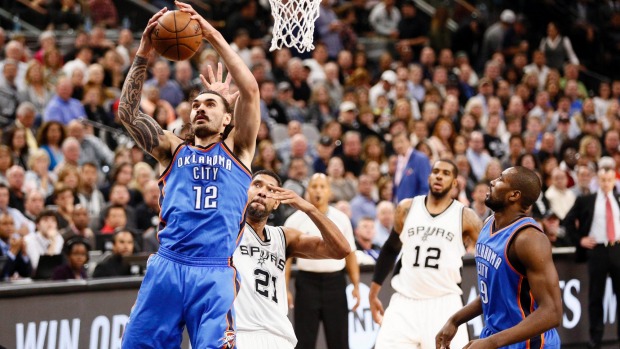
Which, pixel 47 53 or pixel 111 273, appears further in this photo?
pixel 47 53

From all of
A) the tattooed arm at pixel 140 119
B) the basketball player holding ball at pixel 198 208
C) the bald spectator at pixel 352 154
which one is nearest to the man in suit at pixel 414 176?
the bald spectator at pixel 352 154

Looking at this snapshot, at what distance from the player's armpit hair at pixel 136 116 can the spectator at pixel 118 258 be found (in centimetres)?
392

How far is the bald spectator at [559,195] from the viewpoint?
1371 cm

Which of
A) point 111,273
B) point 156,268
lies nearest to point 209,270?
point 156,268

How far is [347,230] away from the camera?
9.38m

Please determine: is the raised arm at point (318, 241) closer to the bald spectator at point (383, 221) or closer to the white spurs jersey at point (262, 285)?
the white spurs jersey at point (262, 285)

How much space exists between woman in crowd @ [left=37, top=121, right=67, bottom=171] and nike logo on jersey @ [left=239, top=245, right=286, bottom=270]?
5648 mm

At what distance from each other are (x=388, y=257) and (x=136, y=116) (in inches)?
127

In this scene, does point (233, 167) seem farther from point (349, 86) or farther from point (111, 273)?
point (349, 86)

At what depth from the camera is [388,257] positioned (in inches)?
340

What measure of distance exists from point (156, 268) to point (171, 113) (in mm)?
7391

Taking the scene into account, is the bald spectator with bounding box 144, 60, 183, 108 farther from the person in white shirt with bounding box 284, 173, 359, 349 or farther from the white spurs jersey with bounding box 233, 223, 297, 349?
the white spurs jersey with bounding box 233, 223, 297, 349

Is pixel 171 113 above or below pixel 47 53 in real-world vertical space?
below

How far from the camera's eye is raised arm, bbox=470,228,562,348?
5.57m
